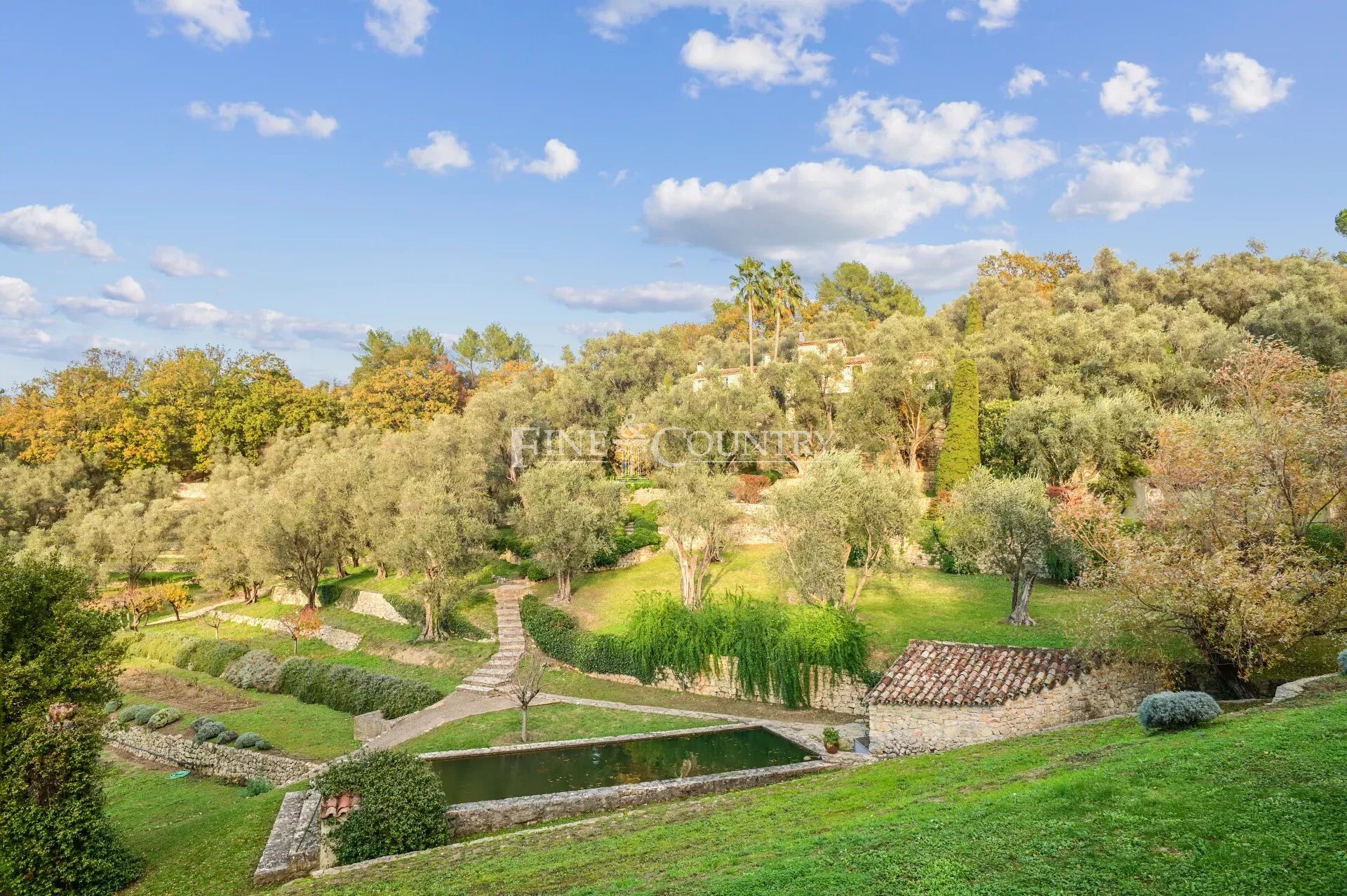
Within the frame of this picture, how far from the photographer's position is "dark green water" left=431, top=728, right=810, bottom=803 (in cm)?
1655

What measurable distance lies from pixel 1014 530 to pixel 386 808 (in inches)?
752

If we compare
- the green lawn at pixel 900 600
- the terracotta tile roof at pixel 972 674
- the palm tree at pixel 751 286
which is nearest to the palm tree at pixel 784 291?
the palm tree at pixel 751 286

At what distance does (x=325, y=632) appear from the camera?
34.5 meters

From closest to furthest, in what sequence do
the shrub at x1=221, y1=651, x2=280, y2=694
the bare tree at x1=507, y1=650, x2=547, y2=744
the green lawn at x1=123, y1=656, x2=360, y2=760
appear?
the bare tree at x1=507, y1=650, x2=547, y2=744 < the green lawn at x1=123, y1=656, x2=360, y2=760 < the shrub at x1=221, y1=651, x2=280, y2=694

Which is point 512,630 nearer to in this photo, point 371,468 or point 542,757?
point 542,757

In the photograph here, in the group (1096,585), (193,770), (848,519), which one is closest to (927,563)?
(848,519)

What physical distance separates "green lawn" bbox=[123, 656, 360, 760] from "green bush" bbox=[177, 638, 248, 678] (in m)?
1.26

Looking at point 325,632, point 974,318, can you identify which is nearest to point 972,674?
point 325,632

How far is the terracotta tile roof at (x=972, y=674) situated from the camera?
15227mm

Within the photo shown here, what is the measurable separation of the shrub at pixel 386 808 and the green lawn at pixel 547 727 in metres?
6.15

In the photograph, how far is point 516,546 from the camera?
37281mm

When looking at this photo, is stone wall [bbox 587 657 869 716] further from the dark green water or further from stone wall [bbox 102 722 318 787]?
stone wall [bbox 102 722 318 787]

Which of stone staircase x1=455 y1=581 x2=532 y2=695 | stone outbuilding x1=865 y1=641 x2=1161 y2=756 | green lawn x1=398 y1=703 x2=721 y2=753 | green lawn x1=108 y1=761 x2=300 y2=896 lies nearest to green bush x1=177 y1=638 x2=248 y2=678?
green lawn x1=108 y1=761 x2=300 y2=896

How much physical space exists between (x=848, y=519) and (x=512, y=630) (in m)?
15.2
